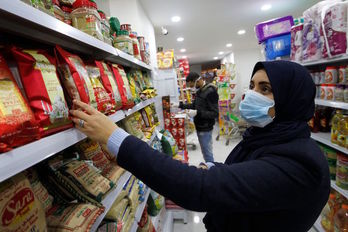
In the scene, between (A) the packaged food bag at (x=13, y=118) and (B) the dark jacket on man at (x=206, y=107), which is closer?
(A) the packaged food bag at (x=13, y=118)

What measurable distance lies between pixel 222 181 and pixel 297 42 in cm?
225

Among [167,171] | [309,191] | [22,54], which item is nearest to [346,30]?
[309,191]

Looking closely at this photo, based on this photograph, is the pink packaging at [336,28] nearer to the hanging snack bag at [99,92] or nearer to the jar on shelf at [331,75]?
the jar on shelf at [331,75]

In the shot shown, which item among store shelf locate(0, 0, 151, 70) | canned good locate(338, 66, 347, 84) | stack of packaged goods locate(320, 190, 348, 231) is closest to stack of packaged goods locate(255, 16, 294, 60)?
canned good locate(338, 66, 347, 84)

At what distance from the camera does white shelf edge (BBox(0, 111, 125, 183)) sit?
44 centimetres

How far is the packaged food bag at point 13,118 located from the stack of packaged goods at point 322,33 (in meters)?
2.15

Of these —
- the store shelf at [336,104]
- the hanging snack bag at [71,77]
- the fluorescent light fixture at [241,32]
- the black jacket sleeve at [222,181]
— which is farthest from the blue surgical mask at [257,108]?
the fluorescent light fixture at [241,32]

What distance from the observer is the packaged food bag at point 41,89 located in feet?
1.98

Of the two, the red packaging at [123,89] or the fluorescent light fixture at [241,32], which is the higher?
the fluorescent light fixture at [241,32]

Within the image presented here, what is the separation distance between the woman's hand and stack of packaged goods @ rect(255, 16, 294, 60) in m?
2.55

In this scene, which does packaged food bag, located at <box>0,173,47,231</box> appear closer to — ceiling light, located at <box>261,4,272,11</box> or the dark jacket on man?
the dark jacket on man

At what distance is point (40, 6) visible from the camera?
640 millimetres

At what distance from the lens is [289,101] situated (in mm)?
829

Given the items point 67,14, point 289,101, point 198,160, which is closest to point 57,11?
point 67,14
